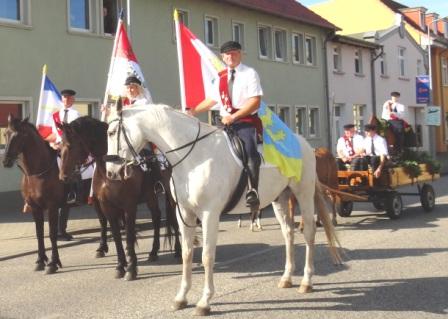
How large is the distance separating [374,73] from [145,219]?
2388cm

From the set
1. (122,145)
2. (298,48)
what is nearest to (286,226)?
(122,145)

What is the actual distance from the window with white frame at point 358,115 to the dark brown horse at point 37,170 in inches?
1033

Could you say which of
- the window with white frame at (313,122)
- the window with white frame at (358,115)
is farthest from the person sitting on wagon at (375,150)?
the window with white frame at (358,115)

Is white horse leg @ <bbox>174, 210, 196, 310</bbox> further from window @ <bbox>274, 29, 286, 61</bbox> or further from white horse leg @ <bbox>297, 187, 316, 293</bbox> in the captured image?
window @ <bbox>274, 29, 286, 61</bbox>

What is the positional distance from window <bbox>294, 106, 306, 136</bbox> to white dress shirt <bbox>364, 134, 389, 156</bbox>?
15.8m

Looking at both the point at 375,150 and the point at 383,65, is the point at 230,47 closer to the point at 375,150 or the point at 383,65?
the point at 375,150

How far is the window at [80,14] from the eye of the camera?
17.8m

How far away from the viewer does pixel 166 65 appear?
68.4ft

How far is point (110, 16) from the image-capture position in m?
19.0

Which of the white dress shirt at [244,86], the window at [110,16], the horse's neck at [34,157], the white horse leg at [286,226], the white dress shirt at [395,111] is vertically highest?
the window at [110,16]

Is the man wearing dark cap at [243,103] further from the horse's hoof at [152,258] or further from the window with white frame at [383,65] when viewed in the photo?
the window with white frame at [383,65]

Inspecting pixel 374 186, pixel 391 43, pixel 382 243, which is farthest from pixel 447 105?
pixel 382 243

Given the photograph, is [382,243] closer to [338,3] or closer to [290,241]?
[290,241]

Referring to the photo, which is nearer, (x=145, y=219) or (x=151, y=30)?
(x=145, y=219)
